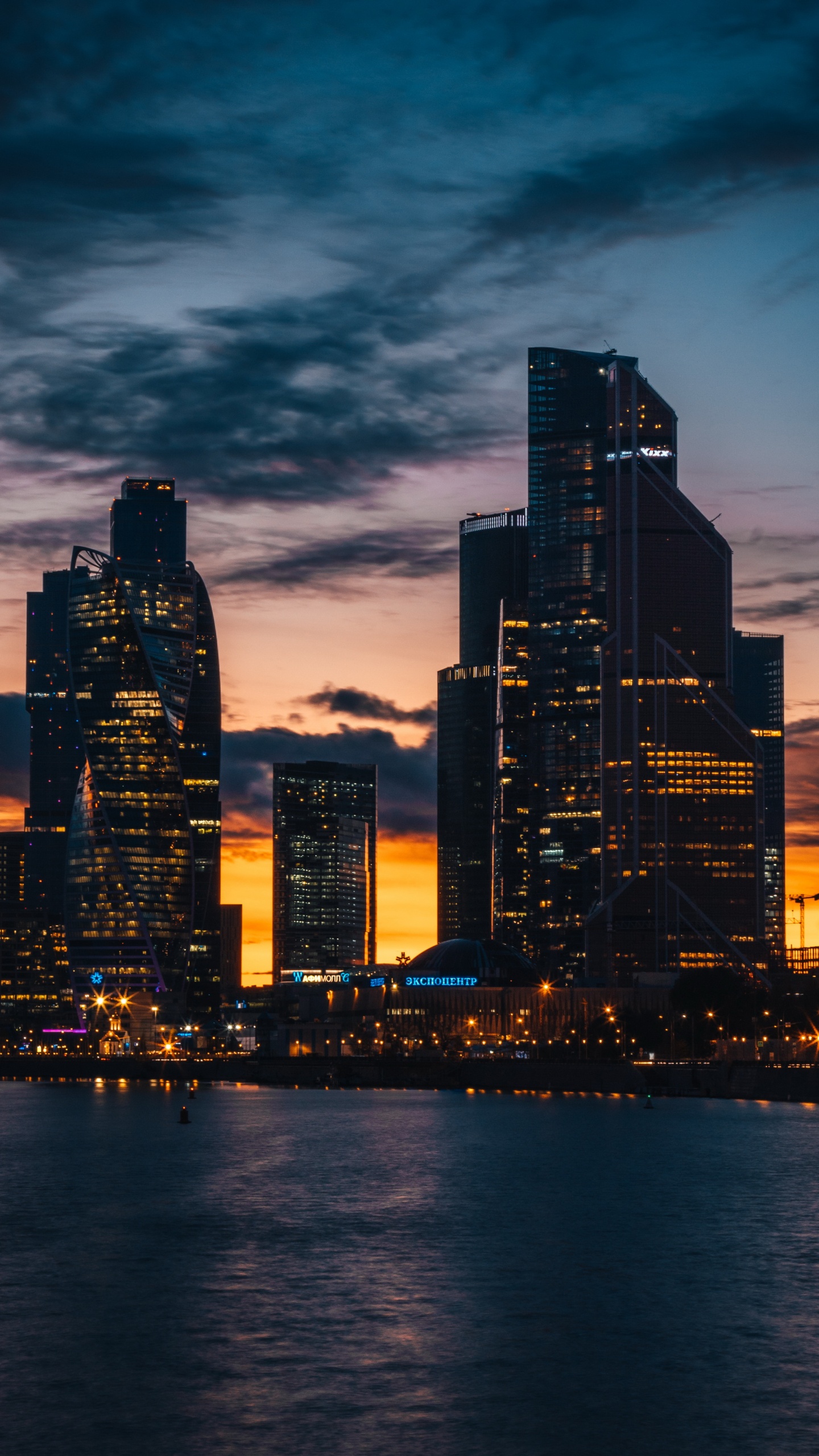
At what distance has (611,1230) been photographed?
98.6 metres

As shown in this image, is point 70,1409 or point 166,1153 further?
point 166,1153

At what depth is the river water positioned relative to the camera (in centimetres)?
5141

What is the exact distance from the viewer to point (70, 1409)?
2103 inches

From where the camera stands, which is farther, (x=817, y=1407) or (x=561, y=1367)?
(x=561, y=1367)

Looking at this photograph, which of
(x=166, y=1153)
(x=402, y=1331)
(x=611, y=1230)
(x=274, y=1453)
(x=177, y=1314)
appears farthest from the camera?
(x=166, y=1153)

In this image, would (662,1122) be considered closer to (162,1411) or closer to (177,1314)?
(177,1314)

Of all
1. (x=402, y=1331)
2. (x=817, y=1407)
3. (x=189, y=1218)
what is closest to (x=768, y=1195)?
(x=189, y=1218)

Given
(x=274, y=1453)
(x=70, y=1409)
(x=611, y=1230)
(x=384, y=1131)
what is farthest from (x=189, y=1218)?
(x=384, y=1131)

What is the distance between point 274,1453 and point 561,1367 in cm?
1540

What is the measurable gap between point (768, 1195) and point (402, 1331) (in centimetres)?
5396

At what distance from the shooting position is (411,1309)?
72.0 m

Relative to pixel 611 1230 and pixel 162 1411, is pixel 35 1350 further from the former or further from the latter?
pixel 611 1230

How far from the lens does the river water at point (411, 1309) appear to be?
51.4 m

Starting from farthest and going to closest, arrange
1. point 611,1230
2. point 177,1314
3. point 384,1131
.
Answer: point 384,1131 → point 611,1230 → point 177,1314
